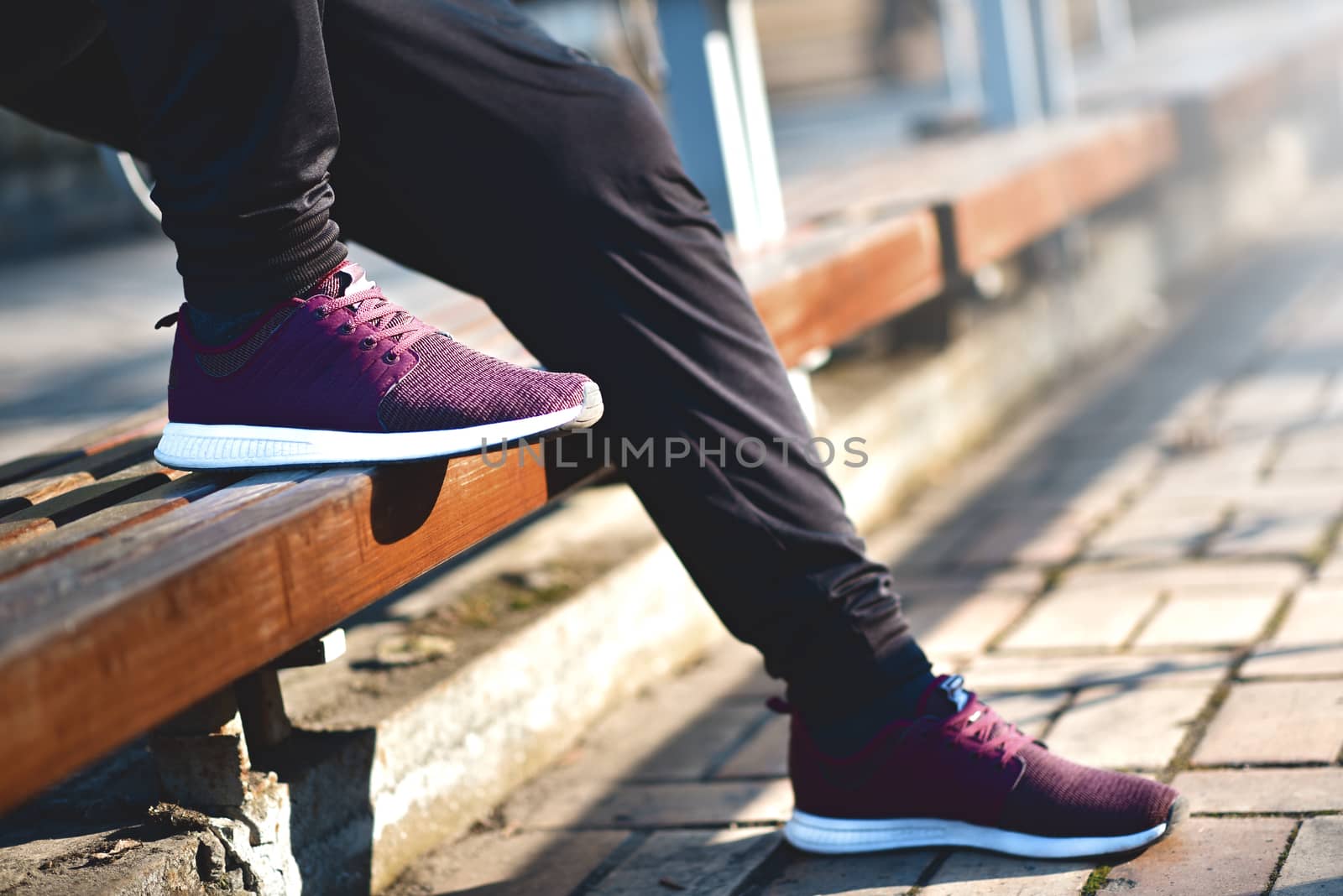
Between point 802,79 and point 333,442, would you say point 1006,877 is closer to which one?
point 333,442

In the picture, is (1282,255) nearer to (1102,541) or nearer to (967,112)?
(967,112)

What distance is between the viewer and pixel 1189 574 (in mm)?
2547

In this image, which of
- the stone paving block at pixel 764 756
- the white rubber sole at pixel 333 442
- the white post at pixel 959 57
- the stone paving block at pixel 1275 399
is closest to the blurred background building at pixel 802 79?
the white post at pixel 959 57

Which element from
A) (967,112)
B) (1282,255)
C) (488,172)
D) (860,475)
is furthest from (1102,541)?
(1282,255)

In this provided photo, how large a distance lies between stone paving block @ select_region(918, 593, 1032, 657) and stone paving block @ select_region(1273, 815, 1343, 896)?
82cm

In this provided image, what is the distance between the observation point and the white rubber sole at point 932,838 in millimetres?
1584

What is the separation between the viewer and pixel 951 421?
12.1 ft

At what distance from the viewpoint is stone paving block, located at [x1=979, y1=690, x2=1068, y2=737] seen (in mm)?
2012

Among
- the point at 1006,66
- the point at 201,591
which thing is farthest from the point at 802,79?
the point at 201,591

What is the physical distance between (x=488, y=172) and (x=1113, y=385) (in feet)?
9.98

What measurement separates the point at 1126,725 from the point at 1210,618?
44cm

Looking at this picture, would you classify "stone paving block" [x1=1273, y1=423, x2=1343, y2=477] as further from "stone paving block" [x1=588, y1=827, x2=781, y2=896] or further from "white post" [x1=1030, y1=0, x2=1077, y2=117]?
"white post" [x1=1030, y1=0, x2=1077, y2=117]

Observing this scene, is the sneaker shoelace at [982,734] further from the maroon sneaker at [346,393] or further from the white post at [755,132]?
the white post at [755,132]

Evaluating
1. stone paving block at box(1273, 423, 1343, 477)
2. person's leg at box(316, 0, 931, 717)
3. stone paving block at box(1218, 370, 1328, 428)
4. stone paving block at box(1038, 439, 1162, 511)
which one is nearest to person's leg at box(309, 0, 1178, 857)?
person's leg at box(316, 0, 931, 717)
